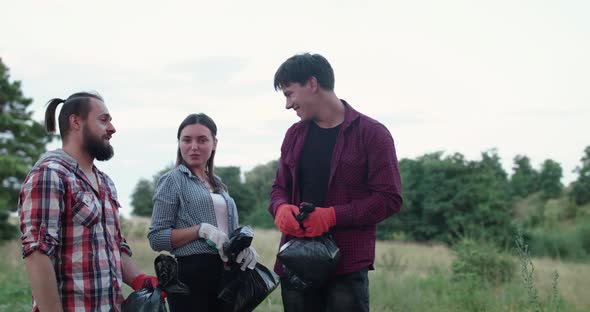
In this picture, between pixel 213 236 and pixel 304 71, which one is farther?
pixel 213 236

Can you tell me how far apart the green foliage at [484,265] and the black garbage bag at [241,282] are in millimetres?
8821

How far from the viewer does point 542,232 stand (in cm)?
3288

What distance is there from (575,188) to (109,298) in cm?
3895

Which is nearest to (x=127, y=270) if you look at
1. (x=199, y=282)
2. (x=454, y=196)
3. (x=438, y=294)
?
(x=199, y=282)

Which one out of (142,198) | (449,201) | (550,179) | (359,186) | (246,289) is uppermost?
(550,179)

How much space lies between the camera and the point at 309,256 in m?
3.43

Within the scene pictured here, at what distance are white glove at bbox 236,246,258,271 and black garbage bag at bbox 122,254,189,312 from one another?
0.42m

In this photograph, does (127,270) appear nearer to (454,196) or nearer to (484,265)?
(484,265)

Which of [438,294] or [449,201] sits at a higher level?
[449,201]

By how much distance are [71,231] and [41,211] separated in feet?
0.66

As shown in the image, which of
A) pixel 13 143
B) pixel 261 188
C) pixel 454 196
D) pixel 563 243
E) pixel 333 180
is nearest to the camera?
pixel 333 180

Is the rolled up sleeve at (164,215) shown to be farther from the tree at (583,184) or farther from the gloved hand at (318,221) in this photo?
the tree at (583,184)

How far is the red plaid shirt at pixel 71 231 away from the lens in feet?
9.14

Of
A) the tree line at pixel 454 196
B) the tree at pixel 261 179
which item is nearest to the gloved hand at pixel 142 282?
the tree line at pixel 454 196
